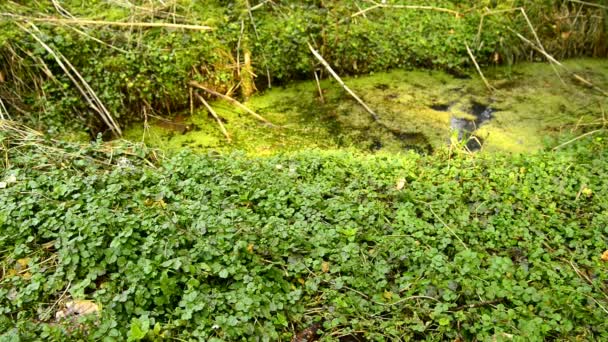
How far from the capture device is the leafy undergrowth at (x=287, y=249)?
81.8 inches

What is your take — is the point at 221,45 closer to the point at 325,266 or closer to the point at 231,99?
the point at 231,99

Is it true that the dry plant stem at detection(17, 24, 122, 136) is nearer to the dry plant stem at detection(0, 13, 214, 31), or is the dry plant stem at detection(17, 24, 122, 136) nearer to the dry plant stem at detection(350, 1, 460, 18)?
the dry plant stem at detection(0, 13, 214, 31)

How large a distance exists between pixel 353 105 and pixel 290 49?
78 centimetres

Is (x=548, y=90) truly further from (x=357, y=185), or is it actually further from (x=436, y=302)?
(x=436, y=302)

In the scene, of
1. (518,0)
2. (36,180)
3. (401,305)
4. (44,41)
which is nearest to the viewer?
(401,305)

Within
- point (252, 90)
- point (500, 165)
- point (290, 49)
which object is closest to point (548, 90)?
point (500, 165)

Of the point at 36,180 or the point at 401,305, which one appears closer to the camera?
the point at 401,305

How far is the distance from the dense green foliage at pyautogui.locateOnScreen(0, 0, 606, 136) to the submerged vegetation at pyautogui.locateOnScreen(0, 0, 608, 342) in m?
0.02

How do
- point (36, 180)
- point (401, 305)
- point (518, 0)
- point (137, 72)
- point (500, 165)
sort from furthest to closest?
point (518, 0) → point (137, 72) → point (500, 165) → point (36, 180) → point (401, 305)

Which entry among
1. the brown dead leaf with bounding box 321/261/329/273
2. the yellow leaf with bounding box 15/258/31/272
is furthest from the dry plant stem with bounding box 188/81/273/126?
the yellow leaf with bounding box 15/258/31/272

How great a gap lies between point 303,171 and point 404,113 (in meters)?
1.52

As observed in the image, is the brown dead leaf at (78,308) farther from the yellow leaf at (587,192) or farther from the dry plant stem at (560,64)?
the dry plant stem at (560,64)

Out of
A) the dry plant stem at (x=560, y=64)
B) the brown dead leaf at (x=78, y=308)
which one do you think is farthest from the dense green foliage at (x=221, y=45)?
the brown dead leaf at (x=78, y=308)

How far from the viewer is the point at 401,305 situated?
2254 millimetres
